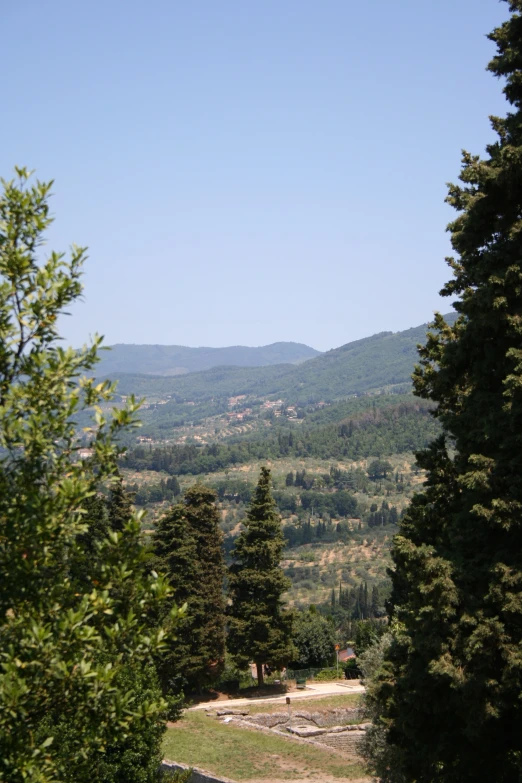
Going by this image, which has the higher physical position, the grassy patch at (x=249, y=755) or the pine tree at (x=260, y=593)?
the pine tree at (x=260, y=593)

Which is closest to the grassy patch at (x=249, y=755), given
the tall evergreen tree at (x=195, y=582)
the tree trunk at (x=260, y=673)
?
the tall evergreen tree at (x=195, y=582)

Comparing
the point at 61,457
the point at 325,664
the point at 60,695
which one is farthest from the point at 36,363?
the point at 325,664

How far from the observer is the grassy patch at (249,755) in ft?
79.5

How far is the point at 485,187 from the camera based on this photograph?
1320 centimetres

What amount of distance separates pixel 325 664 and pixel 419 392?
3338 centimetres

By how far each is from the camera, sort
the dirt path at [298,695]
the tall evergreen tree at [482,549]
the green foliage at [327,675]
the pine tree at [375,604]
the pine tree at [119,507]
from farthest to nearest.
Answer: the pine tree at [375,604] < the green foliage at [327,675] < the dirt path at [298,695] < the pine tree at [119,507] < the tall evergreen tree at [482,549]

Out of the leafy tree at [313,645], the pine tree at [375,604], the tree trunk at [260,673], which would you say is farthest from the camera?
the pine tree at [375,604]

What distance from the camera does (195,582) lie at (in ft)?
121

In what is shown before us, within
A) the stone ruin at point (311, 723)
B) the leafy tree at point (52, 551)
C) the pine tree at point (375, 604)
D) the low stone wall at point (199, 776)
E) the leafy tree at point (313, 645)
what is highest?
the leafy tree at point (52, 551)

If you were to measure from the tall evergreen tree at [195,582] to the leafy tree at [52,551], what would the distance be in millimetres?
28593

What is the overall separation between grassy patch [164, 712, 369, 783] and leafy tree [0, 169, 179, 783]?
19554mm

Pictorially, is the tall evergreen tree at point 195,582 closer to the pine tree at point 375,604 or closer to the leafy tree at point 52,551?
the leafy tree at point 52,551

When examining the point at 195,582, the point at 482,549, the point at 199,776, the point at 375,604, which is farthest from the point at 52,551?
the point at 375,604

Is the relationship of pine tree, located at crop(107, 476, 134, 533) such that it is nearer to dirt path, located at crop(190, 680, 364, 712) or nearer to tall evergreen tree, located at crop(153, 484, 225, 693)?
tall evergreen tree, located at crop(153, 484, 225, 693)
